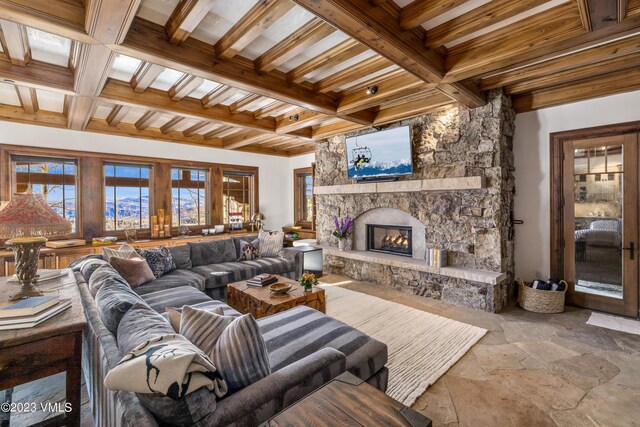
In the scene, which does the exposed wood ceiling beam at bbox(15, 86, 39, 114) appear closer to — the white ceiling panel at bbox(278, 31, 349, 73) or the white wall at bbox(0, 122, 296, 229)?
the white wall at bbox(0, 122, 296, 229)

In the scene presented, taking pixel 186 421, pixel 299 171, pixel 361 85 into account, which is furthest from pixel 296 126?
pixel 186 421

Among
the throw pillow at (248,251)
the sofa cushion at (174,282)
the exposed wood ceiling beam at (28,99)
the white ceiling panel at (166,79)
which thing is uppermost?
the white ceiling panel at (166,79)

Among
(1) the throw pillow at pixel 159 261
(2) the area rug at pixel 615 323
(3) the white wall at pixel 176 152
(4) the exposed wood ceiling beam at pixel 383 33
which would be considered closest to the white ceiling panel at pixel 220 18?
(4) the exposed wood ceiling beam at pixel 383 33

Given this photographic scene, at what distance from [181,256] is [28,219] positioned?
2.32m

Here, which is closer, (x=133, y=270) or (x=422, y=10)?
(x=422, y=10)

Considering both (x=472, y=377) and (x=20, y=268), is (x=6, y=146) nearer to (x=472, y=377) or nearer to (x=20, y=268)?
(x=20, y=268)

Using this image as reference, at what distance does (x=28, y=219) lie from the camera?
5.68 feet

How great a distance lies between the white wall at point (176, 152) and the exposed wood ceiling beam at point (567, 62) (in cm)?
491

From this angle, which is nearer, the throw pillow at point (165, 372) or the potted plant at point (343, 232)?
the throw pillow at point (165, 372)

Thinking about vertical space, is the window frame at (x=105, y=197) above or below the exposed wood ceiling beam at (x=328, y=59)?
below

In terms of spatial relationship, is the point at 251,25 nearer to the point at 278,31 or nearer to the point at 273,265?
the point at 278,31

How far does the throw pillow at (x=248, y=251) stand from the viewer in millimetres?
4504

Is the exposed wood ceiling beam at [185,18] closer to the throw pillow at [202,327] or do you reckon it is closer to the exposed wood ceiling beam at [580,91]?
the throw pillow at [202,327]

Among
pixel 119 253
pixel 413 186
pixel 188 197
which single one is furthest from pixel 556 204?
pixel 188 197
